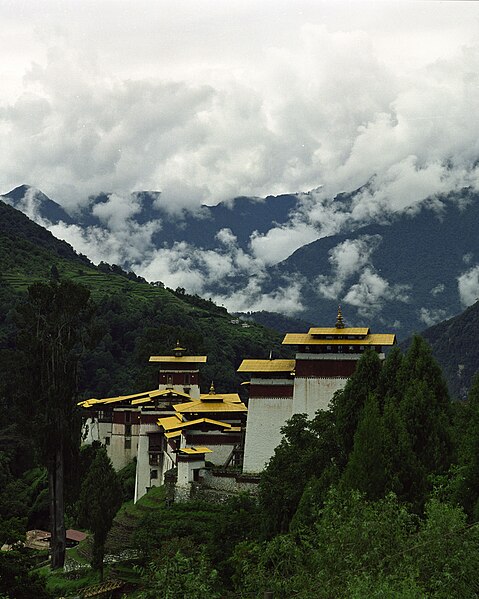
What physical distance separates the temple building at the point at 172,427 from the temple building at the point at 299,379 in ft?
10.1

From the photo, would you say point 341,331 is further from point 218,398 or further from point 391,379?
point 391,379

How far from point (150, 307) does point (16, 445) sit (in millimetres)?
54388

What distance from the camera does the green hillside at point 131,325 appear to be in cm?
9638

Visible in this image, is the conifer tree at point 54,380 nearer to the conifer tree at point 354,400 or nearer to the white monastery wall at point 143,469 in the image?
the white monastery wall at point 143,469

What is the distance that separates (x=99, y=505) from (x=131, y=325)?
249 feet

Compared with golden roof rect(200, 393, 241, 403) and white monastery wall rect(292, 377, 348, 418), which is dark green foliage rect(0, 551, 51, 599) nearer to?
white monastery wall rect(292, 377, 348, 418)

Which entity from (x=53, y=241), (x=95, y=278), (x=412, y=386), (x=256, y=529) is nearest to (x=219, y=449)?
(x=256, y=529)

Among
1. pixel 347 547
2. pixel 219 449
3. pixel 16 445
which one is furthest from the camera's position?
pixel 16 445

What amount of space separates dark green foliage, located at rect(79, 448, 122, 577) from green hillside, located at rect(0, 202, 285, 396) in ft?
120

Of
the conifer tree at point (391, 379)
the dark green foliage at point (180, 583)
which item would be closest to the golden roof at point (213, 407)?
the conifer tree at point (391, 379)

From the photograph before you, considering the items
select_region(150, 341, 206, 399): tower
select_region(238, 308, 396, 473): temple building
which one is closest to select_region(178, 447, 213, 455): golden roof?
select_region(238, 308, 396, 473): temple building

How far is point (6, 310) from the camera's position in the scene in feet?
380

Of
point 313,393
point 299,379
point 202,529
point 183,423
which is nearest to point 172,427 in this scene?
point 183,423

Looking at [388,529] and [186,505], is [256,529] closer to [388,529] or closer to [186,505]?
[186,505]
